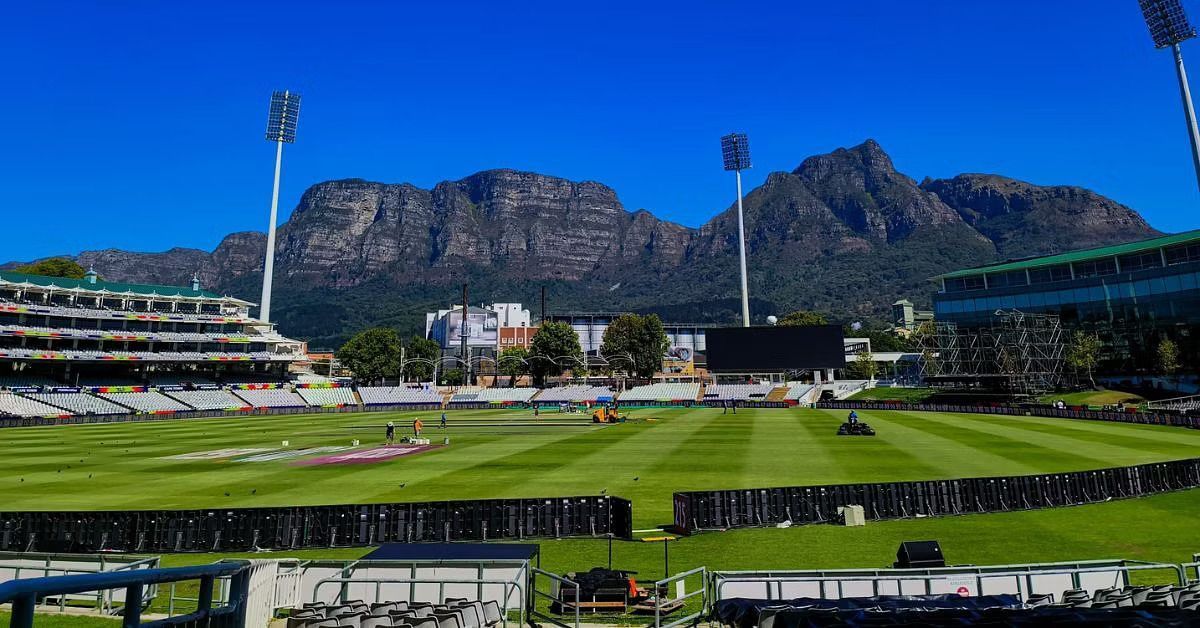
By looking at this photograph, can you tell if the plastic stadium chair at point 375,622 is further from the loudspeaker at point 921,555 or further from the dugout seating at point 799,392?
the dugout seating at point 799,392

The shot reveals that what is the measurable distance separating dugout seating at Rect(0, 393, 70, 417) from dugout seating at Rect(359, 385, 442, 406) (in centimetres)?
4152

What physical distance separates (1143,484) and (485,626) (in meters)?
27.3

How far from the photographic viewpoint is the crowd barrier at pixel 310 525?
1945 cm

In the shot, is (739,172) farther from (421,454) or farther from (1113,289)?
(421,454)

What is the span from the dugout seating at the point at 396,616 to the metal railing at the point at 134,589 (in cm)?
348

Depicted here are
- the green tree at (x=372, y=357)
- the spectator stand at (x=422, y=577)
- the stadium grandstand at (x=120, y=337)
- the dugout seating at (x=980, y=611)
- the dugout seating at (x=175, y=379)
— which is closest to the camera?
the dugout seating at (x=980, y=611)

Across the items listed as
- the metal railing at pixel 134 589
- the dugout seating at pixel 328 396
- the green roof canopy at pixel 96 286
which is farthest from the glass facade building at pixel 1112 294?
the green roof canopy at pixel 96 286

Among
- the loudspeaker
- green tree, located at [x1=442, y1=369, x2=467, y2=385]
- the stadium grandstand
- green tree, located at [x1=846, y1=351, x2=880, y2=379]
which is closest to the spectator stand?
the loudspeaker

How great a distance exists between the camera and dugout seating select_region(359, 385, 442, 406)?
370ft

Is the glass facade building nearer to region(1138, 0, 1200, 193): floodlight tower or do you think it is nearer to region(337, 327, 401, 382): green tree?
region(1138, 0, 1200, 193): floodlight tower

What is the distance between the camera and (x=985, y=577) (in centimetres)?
1198

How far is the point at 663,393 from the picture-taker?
11975 cm

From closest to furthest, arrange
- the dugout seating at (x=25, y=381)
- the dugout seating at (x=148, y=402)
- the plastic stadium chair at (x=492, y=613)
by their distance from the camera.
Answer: the plastic stadium chair at (x=492, y=613)
the dugout seating at (x=148, y=402)
the dugout seating at (x=25, y=381)

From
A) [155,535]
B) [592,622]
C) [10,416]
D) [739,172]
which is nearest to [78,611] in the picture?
[155,535]
